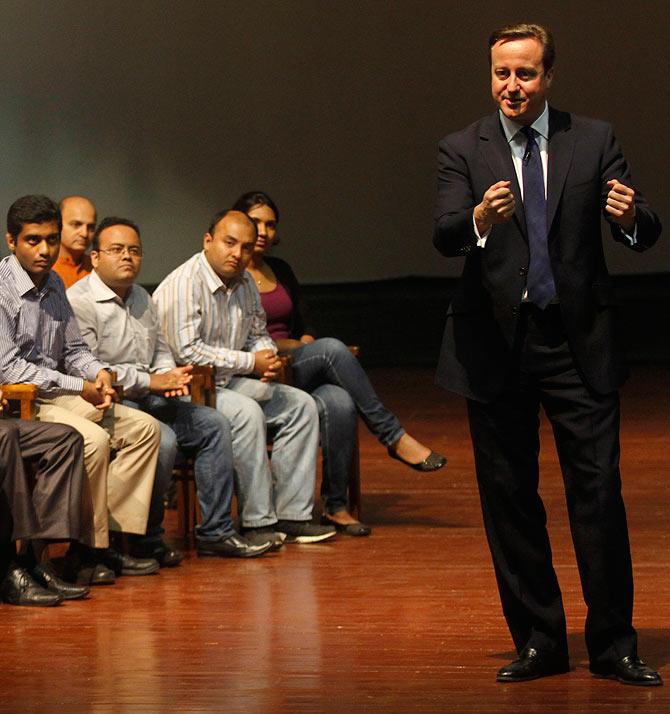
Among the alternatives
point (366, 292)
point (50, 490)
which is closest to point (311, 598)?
point (50, 490)

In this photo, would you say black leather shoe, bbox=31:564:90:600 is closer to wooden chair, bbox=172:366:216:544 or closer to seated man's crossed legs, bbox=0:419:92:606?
seated man's crossed legs, bbox=0:419:92:606

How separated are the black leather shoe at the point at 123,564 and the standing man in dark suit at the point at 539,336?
1.63m

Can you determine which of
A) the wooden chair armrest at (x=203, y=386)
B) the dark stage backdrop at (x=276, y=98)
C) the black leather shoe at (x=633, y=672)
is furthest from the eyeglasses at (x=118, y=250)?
the dark stage backdrop at (x=276, y=98)

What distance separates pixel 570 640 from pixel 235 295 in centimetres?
204

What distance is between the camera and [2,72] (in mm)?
10508

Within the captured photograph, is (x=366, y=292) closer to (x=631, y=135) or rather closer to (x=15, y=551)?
(x=631, y=135)

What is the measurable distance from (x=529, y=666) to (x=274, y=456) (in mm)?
2007

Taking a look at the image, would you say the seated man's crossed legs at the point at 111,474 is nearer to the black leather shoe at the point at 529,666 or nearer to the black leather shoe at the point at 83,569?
the black leather shoe at the point at 83,569

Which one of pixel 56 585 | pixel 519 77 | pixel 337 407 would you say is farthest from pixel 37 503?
pixel 519 77

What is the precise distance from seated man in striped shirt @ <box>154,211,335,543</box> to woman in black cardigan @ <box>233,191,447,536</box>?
15cm

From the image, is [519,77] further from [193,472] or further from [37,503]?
[193,472]

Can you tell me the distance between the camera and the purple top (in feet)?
19.4

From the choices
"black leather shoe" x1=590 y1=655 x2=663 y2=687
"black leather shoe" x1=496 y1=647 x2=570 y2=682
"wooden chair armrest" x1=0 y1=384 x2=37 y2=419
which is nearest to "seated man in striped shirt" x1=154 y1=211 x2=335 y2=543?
"wooden chair armrest" x1=0 y1=384 x2=37 y2=419

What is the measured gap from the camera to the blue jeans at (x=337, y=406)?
18.0ft
